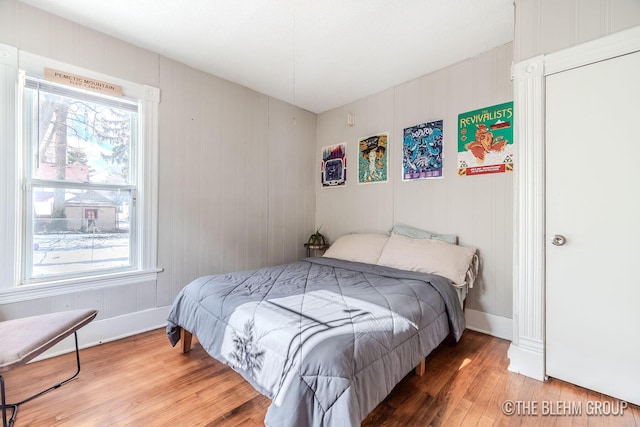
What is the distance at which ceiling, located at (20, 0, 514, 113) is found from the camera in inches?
74.4

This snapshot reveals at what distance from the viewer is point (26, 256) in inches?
76.0

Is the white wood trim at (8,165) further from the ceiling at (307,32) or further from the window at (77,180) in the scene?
the ceiling at (307,32)

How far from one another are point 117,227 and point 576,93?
11.4 feet

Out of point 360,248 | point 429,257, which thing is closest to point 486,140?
point 429,257

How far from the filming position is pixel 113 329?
2223 mm

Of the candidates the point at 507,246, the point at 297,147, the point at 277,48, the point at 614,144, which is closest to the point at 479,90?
the point at 614,144

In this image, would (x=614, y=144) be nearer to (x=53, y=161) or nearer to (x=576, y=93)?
(x=576, y=93)

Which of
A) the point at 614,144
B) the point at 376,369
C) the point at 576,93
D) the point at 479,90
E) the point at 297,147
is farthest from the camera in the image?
the point at 297,147

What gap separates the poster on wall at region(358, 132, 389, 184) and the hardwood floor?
1.96m

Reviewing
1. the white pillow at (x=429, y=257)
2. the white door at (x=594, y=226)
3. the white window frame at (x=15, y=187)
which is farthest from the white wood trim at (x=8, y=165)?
the white door at (x=594, y=226)

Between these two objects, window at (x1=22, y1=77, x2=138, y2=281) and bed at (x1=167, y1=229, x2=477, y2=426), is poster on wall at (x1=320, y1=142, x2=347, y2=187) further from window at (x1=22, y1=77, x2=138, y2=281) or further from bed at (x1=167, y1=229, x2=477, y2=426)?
window at (x1=22, y1=77, x2=138, y2=281)

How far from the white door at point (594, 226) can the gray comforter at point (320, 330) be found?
647 mm

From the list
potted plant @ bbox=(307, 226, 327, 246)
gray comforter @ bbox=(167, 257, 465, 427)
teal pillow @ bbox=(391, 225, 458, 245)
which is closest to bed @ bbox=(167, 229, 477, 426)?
gray comforter @ bbox=(167, 257, 465, 427)

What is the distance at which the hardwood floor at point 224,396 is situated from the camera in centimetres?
136
